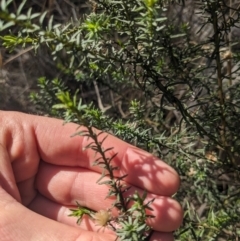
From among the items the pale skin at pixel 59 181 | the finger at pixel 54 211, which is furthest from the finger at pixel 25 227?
the finger at pixel 54 211

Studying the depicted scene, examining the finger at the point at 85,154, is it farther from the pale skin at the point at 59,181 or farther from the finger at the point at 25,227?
the finger at the point at 25,227

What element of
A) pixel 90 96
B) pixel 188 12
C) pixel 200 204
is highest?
pixel 188 12

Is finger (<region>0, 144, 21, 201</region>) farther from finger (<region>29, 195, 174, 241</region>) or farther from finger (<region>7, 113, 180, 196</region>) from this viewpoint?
finger (<region>29, 195, 174, 241</region>)

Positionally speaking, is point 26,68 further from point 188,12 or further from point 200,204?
point 200,204

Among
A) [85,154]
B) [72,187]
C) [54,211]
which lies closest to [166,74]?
[85,154]

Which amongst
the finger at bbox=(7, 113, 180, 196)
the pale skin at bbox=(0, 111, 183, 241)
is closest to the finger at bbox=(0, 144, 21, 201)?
the pale skin at bbox=(0, 111, 183, 241)

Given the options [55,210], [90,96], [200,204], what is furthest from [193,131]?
[90,96]

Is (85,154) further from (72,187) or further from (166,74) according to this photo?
(166,74)
